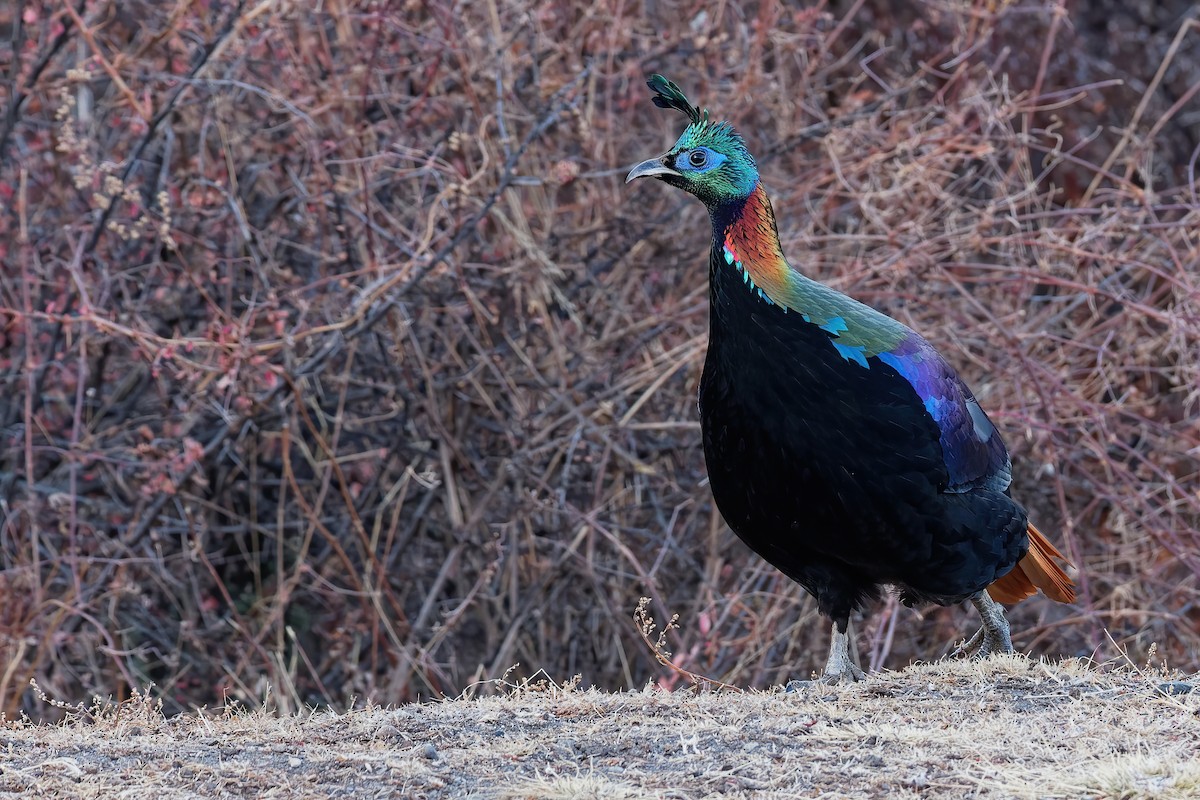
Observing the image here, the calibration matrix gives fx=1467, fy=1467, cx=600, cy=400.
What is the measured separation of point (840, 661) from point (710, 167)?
1.73 meters

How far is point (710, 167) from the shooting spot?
500 cm

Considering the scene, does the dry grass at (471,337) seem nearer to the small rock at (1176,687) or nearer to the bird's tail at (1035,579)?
the bird's tail at (1035,579)

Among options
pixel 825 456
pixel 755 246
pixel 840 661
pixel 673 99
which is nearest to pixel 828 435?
pixel 825 456

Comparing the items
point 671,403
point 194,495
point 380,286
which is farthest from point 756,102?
point 194,495

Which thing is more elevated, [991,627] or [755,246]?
[755,246]

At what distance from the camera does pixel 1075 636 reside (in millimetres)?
7785

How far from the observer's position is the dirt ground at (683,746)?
349 cm

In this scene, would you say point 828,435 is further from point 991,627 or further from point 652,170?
point 991,627

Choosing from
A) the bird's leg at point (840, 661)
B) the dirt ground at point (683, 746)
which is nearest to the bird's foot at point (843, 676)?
the bird's leg at point (840, 661)

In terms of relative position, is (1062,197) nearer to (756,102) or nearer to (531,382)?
(756,102)

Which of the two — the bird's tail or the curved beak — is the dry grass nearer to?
the bird's tail

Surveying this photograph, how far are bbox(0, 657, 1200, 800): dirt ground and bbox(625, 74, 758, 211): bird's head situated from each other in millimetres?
1682

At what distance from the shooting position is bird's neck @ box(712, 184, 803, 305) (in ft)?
15.9

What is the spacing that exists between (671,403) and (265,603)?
2.46 meters
